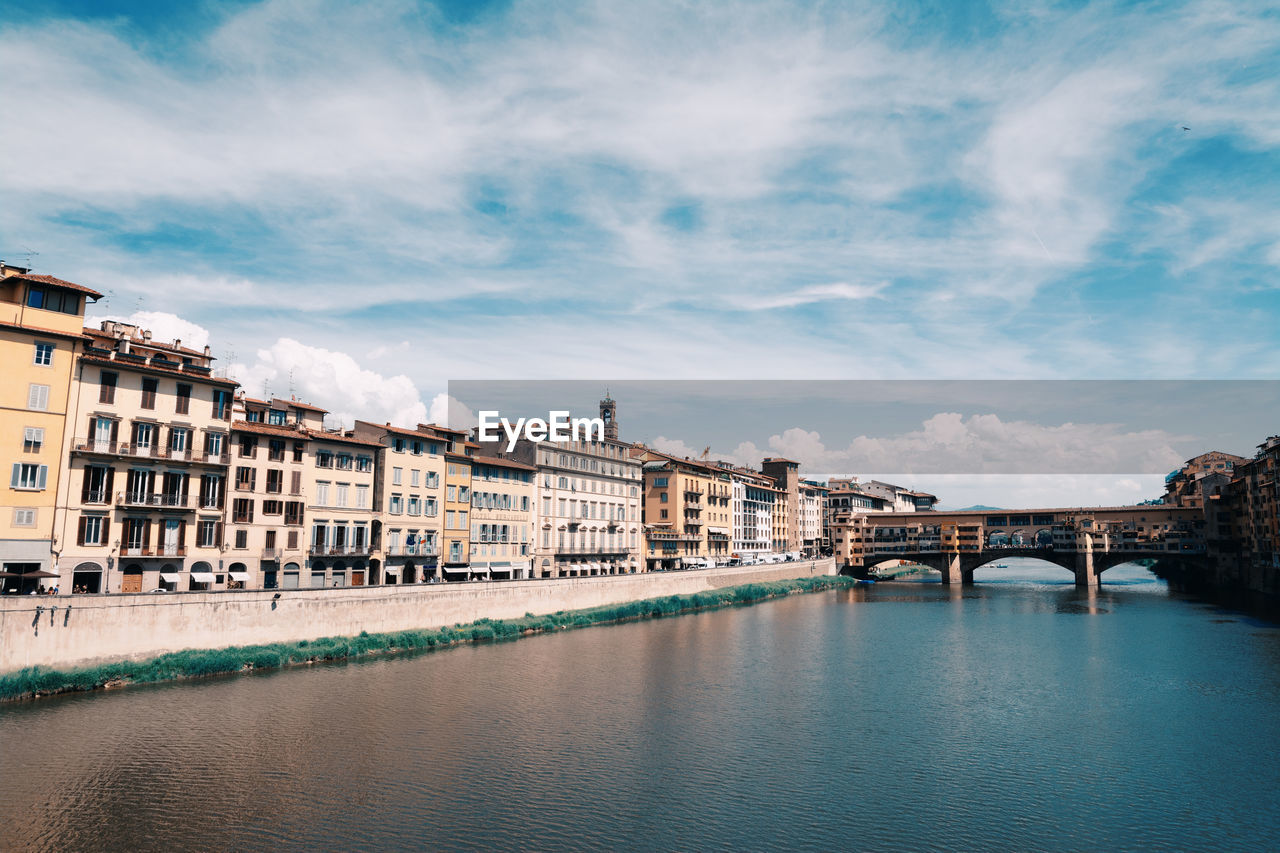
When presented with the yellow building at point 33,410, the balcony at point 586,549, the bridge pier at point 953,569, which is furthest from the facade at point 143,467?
the bridge pier at point 953,569

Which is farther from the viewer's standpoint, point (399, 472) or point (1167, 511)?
point (1167, 511)

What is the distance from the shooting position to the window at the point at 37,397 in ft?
150

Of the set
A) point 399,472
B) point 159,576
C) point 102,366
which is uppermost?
point 102,366

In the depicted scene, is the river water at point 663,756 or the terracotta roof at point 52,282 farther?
the terracotta roof at point 52,282

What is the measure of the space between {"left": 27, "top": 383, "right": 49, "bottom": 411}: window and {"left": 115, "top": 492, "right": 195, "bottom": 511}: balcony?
665cm

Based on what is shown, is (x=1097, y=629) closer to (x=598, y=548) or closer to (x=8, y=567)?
(x=598, y=548)

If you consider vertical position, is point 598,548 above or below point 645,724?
above

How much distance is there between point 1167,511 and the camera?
5005 inches

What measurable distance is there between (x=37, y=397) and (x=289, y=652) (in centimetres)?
2002

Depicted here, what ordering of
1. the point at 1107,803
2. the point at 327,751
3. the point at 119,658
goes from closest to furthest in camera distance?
the point at 1107,803 < the point at 327,751 < the point at 119,658

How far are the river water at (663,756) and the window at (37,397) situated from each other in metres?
17.7

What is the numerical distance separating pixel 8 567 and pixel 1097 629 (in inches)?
3153

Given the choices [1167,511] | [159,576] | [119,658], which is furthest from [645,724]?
[1167,511]

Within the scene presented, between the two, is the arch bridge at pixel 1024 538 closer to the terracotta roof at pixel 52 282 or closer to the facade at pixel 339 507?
the facade at pixel 339 507
